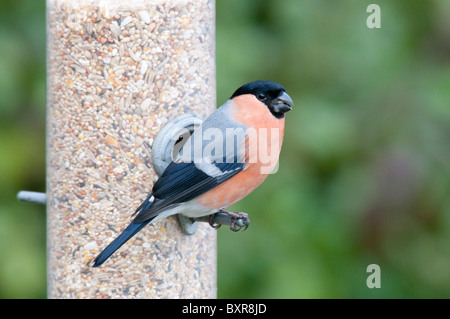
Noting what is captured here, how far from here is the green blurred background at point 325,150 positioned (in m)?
3.75

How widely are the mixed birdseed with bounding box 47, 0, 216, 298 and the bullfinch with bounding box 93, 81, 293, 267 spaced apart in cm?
14

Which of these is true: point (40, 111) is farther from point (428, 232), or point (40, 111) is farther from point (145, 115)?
point (428, 232)

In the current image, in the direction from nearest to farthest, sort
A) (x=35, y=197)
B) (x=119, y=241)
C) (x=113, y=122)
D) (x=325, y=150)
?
(x=119, y=241)
(x=113, y=122)
(x=35, y=197)
(x=325, y=150)

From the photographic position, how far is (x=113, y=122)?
2.71 m

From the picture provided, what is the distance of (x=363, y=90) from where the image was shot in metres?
3.97

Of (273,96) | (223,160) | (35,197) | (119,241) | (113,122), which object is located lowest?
(119,241)

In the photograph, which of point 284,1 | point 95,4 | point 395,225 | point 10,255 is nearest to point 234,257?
point 395,225

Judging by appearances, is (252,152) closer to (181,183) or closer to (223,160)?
(223,160)

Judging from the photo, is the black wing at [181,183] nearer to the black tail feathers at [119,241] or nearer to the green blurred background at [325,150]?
the black tail feathers at [119,241]

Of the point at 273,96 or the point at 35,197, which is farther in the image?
the point at 35,197

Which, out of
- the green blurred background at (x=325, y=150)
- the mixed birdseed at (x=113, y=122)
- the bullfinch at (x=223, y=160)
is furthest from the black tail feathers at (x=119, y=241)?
the green blurred background at (x=325, y=150)

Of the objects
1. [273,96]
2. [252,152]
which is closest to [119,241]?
[252,152]

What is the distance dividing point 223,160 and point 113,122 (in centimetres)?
43

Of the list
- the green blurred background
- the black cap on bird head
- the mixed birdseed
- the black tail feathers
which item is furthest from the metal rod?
the black cap on bird head
